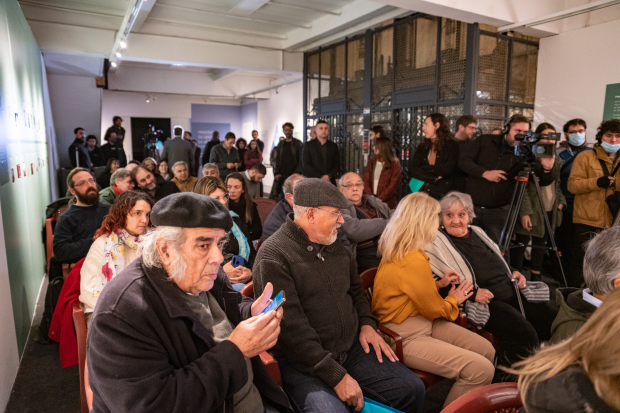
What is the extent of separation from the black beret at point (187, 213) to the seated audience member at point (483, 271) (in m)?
1.53

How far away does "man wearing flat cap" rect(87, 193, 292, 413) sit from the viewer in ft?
3.49

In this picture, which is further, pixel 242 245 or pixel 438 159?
pixel 438 159

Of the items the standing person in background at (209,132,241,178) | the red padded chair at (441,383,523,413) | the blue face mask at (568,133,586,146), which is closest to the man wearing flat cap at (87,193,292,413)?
the red padded chair at (441,383,523,413)

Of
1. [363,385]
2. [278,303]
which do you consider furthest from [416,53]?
[278,303]

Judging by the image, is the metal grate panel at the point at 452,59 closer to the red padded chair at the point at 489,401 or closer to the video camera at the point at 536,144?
the video camera at the point at 536,144

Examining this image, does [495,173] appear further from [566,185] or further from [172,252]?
[172,252]

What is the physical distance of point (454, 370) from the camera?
1.92m

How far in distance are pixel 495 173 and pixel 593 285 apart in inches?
90.6

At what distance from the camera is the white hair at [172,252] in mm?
1250

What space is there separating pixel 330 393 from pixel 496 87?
5.12 meters

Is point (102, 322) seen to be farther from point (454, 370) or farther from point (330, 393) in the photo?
point (454, 370)

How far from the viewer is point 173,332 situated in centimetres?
117

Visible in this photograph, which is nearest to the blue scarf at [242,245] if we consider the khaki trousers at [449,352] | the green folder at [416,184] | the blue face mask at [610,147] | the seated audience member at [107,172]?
the khaki trousers at [449,352]

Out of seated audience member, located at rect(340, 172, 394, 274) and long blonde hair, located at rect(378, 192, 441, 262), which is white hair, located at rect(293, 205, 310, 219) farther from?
seated audience member, located at rect(340, 172, 394, 274)
